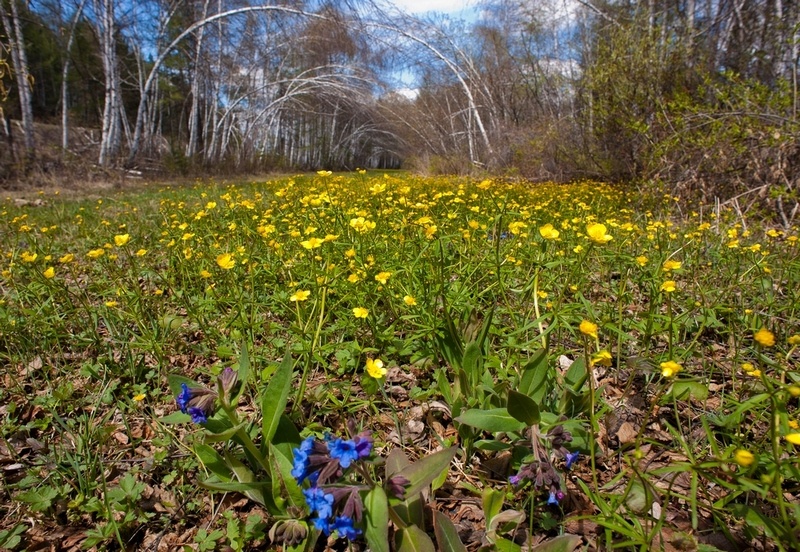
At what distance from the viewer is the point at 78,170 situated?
32.5 ft

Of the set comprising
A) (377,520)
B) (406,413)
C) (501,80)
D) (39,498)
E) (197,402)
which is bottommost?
(39,498)

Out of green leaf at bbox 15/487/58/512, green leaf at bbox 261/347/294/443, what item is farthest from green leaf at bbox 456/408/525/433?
green leaf at bbox 15/487/58/512

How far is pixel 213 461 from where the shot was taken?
1087 millimetres

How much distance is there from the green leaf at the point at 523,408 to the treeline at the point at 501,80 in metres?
4.12

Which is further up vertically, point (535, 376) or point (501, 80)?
point (501, 80)

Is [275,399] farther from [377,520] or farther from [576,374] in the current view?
[576,374]

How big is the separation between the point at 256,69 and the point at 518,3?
11.0 metres

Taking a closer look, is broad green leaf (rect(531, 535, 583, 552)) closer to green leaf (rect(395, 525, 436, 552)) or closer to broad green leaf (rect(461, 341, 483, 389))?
green leaf (rect(395, 525, 436, 552))

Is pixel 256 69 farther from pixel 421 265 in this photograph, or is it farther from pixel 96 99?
pixel 421 265

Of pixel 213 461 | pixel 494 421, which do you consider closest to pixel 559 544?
pixel 494 421

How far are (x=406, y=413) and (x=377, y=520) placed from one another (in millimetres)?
711

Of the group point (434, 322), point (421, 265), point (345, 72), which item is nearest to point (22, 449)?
point (434, 322)

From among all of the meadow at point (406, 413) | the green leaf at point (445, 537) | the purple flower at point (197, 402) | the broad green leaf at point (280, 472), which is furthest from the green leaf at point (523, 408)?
the purple flower at point (197, 402)

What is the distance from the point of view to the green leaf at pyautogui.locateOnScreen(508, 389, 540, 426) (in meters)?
0.94
